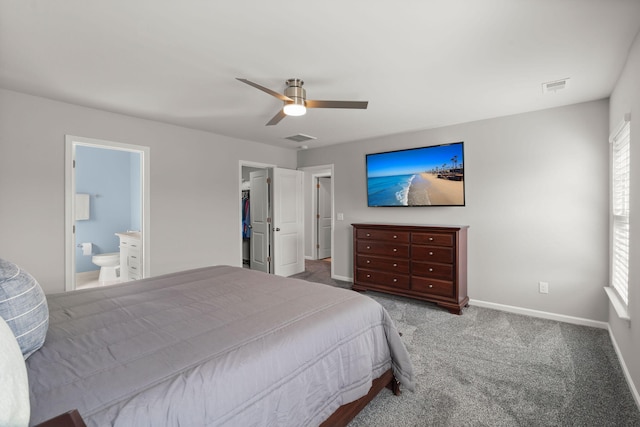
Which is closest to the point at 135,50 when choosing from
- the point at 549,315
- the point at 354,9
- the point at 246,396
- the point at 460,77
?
the point at 354,9

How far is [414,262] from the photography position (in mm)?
4035

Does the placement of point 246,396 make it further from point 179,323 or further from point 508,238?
point 508,238

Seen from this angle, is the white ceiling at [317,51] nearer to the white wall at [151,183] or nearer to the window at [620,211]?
the white wall at [151,183]

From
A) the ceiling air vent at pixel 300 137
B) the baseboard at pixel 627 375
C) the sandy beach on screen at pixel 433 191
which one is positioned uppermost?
the ceiling air vent at pixel 300 137

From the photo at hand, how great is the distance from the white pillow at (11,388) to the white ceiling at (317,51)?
5.89 ft

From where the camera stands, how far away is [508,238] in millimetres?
3756

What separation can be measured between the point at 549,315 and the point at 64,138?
574 cm

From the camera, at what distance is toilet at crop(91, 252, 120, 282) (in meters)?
5.00

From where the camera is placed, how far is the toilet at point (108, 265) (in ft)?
16.4

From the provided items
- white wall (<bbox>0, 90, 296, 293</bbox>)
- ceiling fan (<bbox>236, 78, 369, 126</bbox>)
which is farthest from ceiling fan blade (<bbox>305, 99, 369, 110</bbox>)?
white wall (<bbox>0, 90, 296, 293</bbox>)

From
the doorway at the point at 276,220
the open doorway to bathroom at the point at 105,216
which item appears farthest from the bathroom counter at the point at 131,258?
the doorway at the point at 276,220

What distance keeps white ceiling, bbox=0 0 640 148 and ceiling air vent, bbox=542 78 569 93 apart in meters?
0.07

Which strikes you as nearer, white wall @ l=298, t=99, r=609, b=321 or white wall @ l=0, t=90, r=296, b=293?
white wall @ l=0, t=90, r=296, b=293

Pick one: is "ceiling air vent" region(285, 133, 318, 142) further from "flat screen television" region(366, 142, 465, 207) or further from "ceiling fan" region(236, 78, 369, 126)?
"ceiling fan" region(236, 78, 369, 126)
